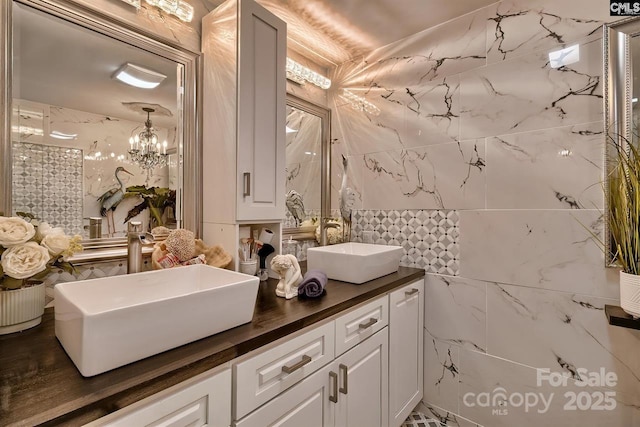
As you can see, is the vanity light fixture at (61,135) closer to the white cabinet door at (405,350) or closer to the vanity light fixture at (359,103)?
the white cabinet door at (405,350)

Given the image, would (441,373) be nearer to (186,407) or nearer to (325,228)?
(325,228)

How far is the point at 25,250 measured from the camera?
0.86 metres

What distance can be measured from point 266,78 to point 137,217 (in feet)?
2.82

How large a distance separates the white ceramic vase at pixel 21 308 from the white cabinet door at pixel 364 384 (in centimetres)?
98

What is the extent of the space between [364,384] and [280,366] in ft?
1.84

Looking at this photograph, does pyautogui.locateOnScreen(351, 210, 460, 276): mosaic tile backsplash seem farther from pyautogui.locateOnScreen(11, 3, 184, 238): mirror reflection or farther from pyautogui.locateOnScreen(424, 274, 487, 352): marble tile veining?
pyautogui.locateOnScreen(11, 3, 184, 238): mirror reflection

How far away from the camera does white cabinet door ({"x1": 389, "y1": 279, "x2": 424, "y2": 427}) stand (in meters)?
1.54

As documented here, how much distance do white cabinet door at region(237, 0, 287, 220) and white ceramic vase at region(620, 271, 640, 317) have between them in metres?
1.43

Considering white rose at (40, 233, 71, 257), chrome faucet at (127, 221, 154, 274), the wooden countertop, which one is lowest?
the wooden countertop

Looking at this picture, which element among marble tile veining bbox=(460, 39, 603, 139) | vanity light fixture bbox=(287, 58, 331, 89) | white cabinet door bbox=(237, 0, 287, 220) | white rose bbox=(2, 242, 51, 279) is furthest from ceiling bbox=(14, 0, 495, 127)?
white rose bbox=(2, 242, 51, 279)

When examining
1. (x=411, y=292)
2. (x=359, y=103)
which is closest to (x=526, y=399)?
(x=411, y=292)

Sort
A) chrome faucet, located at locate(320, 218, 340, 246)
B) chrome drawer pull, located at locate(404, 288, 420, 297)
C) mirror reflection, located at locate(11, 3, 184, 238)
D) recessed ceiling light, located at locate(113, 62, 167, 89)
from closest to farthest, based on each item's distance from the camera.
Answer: mirror reflection, located at locate(11, 3, 184, 238) → recessed ceiling light, located at locate(113, 62, 167, 89) → chrome drawer pull, located at locate(404, 288, 420, 297) → chrome faucet, located at locate(320, 218, 340, 246)

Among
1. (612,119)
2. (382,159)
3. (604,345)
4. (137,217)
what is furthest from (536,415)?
(137,217)

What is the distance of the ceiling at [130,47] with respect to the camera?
3.50ft
